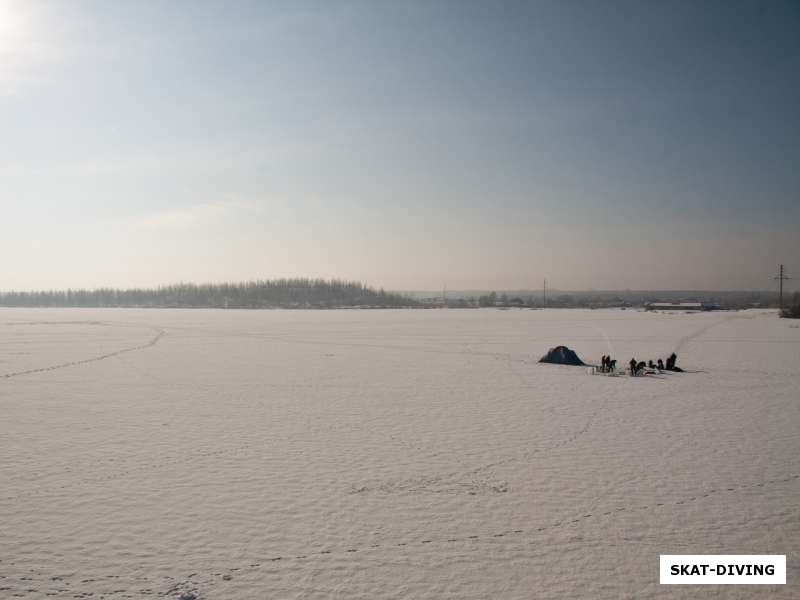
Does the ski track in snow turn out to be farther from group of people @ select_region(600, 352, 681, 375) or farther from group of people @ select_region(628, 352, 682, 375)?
group of people @ select_region(628, 352, 682, 375)

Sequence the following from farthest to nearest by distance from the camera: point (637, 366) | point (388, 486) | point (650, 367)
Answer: point (650, 367) → point (637, 366) → point (388, 486)

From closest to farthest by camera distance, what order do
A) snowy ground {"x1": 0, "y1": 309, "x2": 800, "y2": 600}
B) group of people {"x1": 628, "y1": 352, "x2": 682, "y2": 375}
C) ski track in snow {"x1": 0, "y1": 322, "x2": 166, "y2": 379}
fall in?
snowy ground {"x1": 0, "y1": 309, "x2": 800, "y2": 600}
group of people {"x1": 628, "y1": 352, "x2": 682, "y2": 375}
ski track in snow {"x1": 0, "y1": 322, "x2": 166, "y2": 379}

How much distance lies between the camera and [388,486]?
8.23m

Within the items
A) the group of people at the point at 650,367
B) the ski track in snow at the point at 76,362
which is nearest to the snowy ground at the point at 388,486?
the group of people at the point at 650,367

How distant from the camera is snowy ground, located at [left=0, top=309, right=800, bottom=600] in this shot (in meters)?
5.68

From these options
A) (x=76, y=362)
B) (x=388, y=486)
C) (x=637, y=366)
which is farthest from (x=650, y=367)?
(x=76, y=362)

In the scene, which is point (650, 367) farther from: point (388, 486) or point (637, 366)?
point (388, 486)

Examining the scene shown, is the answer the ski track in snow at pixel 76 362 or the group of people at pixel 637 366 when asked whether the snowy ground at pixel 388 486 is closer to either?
the group of people at pixel 637 366

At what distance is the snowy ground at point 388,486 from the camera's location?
5684 mm

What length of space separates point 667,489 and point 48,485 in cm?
927

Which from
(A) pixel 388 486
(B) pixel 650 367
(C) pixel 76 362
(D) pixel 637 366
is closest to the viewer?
(A) pixel 388 486

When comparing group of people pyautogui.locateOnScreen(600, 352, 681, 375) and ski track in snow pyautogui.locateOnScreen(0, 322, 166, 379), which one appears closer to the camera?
group of people pyautogui.locateOnScreen(600, 352, 681, 375)

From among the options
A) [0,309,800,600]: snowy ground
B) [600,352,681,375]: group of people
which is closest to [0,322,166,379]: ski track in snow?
[0,309,800,600]: snowy ground

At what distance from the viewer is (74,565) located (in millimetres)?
5852
